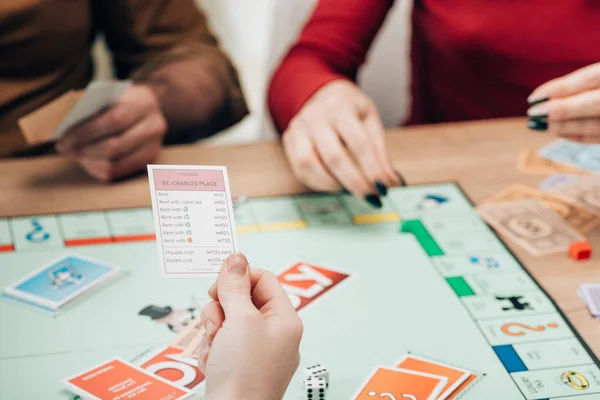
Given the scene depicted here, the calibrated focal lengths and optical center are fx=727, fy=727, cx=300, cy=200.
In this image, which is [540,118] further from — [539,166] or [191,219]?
[191,219]

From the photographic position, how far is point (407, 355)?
28.4 inches

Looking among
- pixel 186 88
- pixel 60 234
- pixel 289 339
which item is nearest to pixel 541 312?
pixel 289 339

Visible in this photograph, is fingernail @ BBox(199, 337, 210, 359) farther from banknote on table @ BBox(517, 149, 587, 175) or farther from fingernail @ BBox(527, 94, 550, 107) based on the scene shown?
banknote on table @ BBox(517, 149, 587, 175)

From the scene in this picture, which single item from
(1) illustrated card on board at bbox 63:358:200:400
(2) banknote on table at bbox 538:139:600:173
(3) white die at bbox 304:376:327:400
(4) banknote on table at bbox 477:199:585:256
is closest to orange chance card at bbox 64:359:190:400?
(1) illustrated card on board at bbox 63:358:200:400

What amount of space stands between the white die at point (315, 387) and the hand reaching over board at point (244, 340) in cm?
7

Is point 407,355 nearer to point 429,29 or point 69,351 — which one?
point 69,351

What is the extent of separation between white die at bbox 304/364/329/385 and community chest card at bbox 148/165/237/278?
0.15m

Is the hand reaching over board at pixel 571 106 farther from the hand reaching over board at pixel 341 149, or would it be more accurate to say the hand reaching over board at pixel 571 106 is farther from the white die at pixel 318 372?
the white die at pixel 318 372

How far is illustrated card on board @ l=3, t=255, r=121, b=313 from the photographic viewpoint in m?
0.79

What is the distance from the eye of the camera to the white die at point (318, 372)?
66cm

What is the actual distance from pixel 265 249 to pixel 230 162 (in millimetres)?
281

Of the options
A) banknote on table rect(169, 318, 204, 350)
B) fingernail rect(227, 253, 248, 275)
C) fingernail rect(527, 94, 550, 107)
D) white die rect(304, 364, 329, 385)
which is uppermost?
fingernail rect(227, 253, 248, 275)

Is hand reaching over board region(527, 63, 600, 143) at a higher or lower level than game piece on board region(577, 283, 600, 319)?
higher

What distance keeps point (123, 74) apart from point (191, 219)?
1.06 meters
